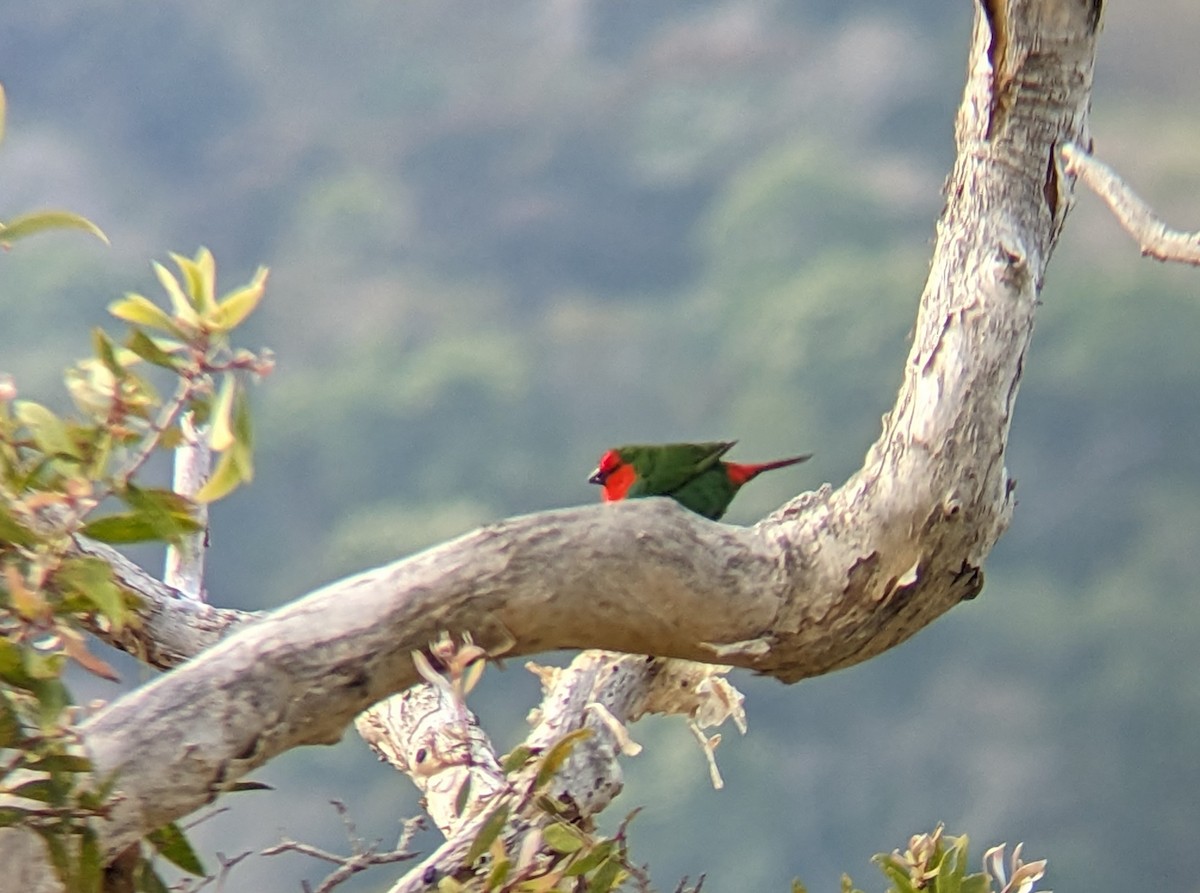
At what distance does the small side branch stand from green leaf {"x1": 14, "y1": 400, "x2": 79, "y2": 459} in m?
0.72

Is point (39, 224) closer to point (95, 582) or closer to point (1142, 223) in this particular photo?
point (95, 582)

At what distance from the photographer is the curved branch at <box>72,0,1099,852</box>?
2.87ft

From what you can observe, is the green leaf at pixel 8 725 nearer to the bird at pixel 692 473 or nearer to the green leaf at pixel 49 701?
the green leaf at pixel 49 701

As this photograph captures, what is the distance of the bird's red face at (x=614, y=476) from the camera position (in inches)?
59.8

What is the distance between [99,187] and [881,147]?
1.75 m

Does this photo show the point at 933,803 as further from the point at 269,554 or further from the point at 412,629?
the point at 412,629

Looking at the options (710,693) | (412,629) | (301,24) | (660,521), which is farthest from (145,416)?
(301,24)

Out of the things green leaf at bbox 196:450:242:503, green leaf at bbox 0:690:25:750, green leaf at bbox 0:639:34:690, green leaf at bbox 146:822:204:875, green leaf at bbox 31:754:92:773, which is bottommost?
green leaf at bbox 146:822:204:875

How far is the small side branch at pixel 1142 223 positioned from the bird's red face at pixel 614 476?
1.89ft

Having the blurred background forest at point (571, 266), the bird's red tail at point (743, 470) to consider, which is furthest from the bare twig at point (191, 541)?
the blurred background forest at point (571, 266)

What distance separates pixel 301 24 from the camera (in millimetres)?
3084

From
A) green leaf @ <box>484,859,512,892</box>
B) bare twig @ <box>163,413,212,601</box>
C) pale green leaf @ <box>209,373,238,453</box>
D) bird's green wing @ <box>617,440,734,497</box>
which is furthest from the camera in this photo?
bare twig @ <box>163,413,212,601</box>

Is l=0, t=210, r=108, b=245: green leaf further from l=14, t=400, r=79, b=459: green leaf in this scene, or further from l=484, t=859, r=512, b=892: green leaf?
l=484, t=859, r=512, b=892: green leaf

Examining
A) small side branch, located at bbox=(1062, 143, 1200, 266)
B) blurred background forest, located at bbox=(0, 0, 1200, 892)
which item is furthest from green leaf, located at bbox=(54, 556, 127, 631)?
blurred background forest, located at bbox=(0, 0, 1200, 892)
